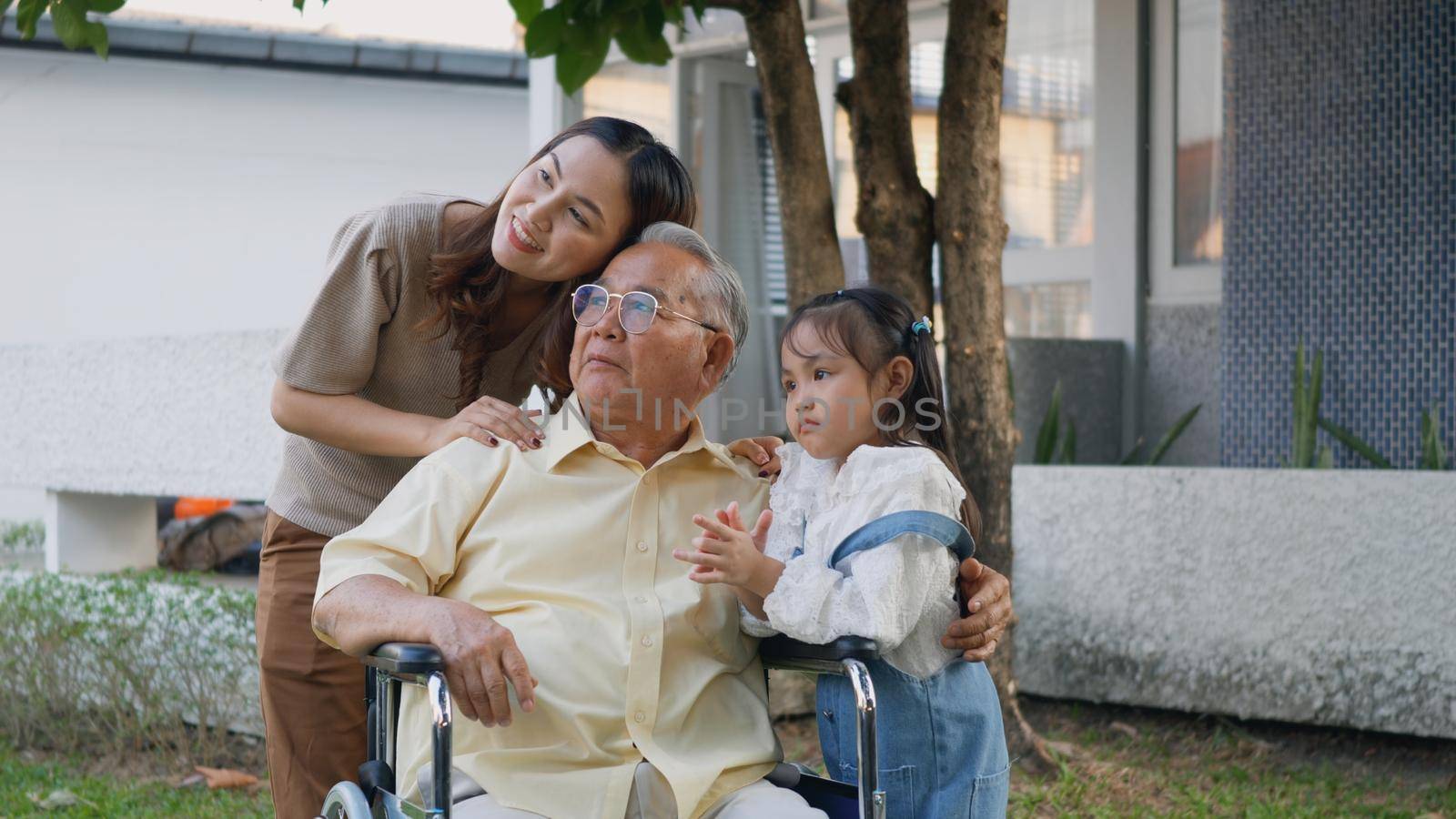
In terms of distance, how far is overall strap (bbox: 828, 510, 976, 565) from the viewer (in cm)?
222

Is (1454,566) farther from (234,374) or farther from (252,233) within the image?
(252,233)

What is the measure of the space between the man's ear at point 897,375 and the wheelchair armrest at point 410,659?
2.80ft

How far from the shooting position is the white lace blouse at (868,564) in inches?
87.0

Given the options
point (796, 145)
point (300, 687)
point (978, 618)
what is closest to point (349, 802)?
point (300, 687)

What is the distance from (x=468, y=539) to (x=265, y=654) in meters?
0.65

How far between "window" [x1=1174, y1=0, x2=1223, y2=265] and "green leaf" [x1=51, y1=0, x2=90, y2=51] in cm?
489

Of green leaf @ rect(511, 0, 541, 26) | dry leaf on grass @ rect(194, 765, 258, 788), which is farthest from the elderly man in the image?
dry leaf on grass @ rect(194, 765, 258, 788)

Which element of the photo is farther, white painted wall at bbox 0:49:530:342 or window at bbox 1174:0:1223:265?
white painted wall at bbox 0:49:530:342

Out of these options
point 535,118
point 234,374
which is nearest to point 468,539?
point 234,374

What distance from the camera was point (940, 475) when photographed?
2311mm

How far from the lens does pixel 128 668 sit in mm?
5082

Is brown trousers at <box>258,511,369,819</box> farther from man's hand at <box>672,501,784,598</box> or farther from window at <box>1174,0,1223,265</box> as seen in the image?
window at <box>1174,0,1223,265</box>

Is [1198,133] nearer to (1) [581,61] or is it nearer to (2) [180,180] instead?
(1) [581,61]

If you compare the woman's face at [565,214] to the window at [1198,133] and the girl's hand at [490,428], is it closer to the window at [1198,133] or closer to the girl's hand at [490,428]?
the girl's hand at [490,428]
